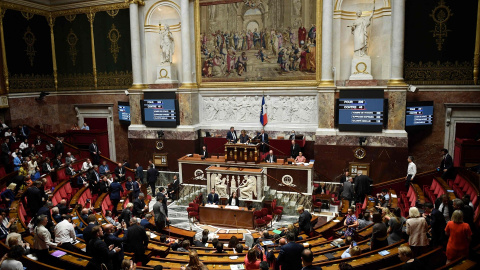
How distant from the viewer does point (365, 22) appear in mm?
15156

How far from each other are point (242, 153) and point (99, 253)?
913 cm

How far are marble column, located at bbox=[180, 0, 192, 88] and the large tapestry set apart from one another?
69cm


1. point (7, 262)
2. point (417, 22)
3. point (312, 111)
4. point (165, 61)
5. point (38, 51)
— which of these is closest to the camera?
point (7, 262)

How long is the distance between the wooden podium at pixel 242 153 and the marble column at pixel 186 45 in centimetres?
443

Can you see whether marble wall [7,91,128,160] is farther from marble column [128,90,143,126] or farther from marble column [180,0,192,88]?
marble column [180,0,192,88]

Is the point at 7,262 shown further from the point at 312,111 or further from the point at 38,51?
the point at 38,51

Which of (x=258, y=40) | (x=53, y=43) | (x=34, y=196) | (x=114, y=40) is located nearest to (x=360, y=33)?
(x=258, y=40)

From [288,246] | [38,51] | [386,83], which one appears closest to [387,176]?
[386,83]

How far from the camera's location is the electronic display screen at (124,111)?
62.4ft

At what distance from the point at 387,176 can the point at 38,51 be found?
62.3 feet

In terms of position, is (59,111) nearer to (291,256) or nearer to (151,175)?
(151,175)

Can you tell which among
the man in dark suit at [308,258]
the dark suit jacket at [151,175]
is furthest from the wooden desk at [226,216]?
the man in dark suit at [308,258]

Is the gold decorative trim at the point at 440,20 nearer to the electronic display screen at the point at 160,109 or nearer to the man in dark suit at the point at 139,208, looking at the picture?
the electronic display screen at the point at 160,109

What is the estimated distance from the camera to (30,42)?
19484 mm
